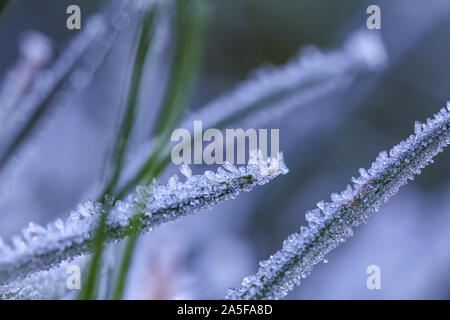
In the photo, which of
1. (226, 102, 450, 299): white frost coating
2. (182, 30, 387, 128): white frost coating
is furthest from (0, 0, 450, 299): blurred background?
(226, 102, 450, 299): white frost coating

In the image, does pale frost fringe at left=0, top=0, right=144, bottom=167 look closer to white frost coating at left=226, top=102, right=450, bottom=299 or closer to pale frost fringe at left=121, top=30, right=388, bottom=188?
pale frost fringe at left=121, top=30, right=388, bottom=188

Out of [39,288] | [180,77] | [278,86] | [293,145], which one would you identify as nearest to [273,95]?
[278,86]

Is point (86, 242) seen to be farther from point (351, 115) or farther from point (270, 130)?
point (351, 115)

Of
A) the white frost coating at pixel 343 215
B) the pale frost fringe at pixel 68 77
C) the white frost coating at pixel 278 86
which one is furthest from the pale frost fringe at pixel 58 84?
the white frost coating at pixel 343 215

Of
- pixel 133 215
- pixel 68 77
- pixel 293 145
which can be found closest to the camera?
pixel 133 215

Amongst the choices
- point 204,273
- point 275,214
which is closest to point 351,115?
point 275,214

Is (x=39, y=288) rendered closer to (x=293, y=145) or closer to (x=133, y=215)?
(x=133, y=215)
